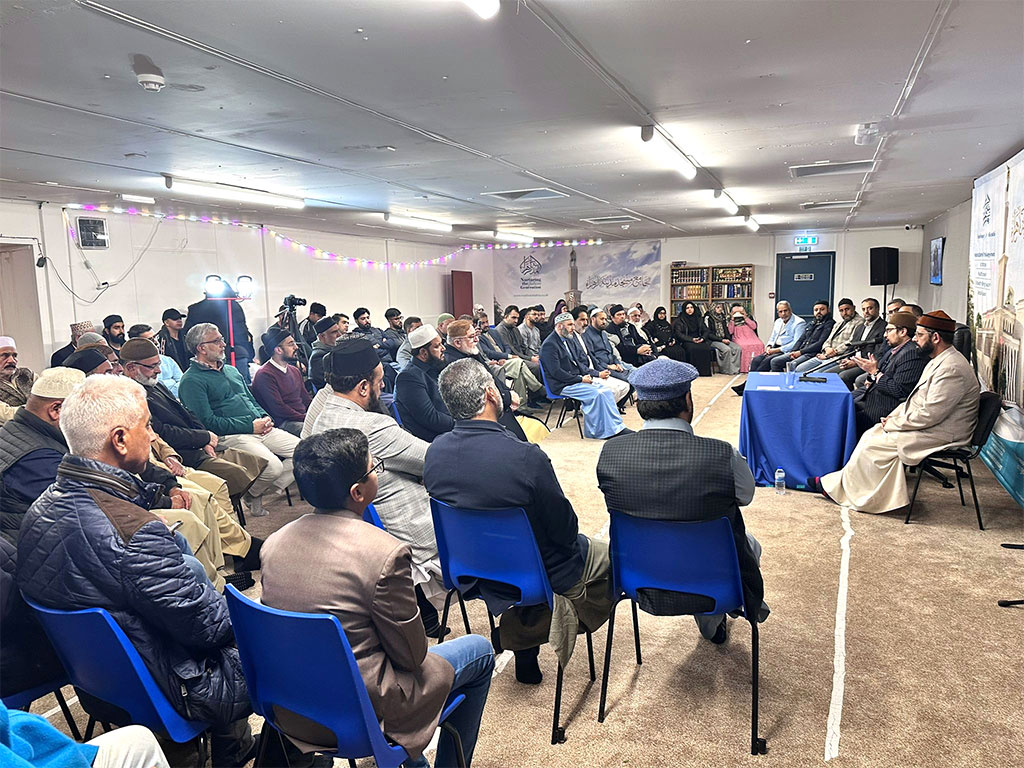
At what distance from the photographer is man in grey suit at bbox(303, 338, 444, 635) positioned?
119 inches

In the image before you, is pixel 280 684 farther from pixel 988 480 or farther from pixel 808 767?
pixel 988 480

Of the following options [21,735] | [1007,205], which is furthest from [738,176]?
[21,735]

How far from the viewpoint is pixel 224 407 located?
4652 mm

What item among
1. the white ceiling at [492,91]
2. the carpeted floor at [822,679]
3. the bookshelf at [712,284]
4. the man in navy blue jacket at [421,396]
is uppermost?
the white ceiling at [492,91]

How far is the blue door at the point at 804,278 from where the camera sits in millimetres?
14820

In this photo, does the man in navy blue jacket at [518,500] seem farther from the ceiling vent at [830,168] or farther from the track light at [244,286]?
the track light at [244,286]

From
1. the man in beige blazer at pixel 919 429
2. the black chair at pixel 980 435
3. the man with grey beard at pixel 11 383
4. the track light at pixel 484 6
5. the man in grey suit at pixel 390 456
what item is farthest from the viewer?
the man in beige blazer at pixel 919 429

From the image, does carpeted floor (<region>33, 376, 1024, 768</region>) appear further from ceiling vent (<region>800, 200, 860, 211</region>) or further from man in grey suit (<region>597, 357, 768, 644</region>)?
ceiling vent (<region>800, 200, 860, 211</region>)

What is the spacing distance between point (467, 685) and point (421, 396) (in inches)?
106

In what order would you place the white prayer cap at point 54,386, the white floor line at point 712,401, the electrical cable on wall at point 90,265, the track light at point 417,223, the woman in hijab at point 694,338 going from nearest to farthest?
the white prayer cap at point 54,386 → the white floor line at point 712,401 → the electrical cable on wall at point 90,265 → the track light at point 417,223 → the woman in hijab at point 694,338

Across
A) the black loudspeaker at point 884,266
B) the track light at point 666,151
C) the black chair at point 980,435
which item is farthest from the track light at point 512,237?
the black chair at point 980,435

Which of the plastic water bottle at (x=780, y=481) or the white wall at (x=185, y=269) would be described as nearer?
the plastic water bottle at (x=780, y=481)

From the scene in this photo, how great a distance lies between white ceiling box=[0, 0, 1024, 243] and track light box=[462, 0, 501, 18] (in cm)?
16

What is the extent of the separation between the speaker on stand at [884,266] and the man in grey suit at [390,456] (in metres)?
12.8
